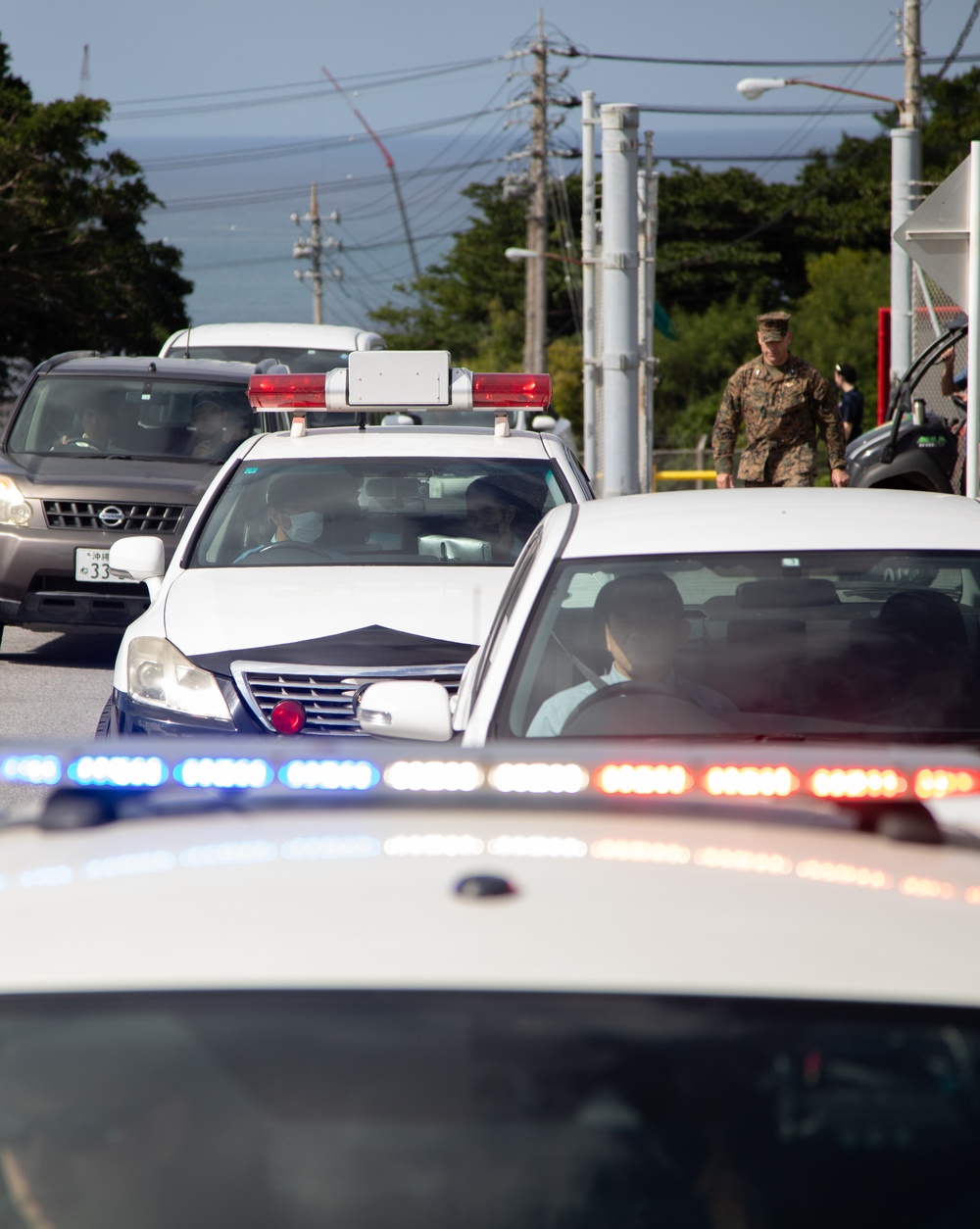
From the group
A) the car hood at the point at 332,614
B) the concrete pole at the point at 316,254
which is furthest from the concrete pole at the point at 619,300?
the concrete pole at the point at 316,254

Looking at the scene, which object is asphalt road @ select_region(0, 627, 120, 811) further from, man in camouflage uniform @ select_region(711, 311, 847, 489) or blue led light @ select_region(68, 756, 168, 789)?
blue led light @ select_region(68, 756, 168, 789)

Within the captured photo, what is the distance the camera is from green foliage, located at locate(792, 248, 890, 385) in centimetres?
6031

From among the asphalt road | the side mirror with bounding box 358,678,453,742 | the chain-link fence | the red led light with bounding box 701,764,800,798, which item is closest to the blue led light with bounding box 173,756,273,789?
the red led light with bounding box 701,764,800,798

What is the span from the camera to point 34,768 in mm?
1811

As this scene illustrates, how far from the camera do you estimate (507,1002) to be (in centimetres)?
151

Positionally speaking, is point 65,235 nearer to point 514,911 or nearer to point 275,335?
point 275,335

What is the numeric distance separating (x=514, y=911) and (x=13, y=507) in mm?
9745

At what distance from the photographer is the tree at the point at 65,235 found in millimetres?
37906

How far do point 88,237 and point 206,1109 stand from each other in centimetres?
4231

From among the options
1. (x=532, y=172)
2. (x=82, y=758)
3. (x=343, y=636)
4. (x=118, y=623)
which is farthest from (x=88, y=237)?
(x=82, y=758)

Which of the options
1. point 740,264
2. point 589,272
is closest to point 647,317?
point 589,272

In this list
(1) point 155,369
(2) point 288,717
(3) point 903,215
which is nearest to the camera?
(2) point 288,717

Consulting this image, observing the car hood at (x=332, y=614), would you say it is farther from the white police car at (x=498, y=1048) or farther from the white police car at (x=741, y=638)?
the white police car at (x=498, y=1048)

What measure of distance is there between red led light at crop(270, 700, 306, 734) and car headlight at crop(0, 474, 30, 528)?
546cm
